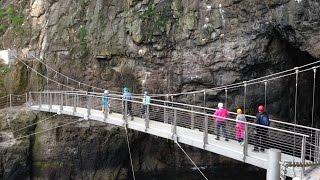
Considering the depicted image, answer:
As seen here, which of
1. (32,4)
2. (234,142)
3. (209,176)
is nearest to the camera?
(234,142)

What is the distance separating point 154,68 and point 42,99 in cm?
531

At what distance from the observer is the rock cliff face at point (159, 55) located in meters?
18.9

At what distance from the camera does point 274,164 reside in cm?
938

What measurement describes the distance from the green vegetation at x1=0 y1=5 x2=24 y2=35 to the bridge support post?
17478 mm

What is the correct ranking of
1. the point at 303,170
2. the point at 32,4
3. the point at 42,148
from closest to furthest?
the point at 303,170 < the point at 42,148 < the point at 32,4

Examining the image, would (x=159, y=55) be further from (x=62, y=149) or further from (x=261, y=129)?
(x=261, y=129)

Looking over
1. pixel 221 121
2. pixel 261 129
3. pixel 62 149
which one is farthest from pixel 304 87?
pixel 62 149

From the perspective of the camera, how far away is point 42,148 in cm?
2012

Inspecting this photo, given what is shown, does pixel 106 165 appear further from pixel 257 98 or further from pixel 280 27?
pixel 280 27

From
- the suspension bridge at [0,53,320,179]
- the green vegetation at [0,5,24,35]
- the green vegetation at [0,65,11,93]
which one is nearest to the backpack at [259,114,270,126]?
the suspension bridge at [0,53,320,179]

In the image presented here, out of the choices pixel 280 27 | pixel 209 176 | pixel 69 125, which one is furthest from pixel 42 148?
pixel 280 27

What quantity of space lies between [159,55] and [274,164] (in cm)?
1155

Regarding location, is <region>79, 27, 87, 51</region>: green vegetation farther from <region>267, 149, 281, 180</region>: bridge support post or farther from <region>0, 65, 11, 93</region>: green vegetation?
<region>267, 149, 281, 180</region>: bridge support post

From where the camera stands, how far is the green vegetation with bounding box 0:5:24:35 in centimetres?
2394
